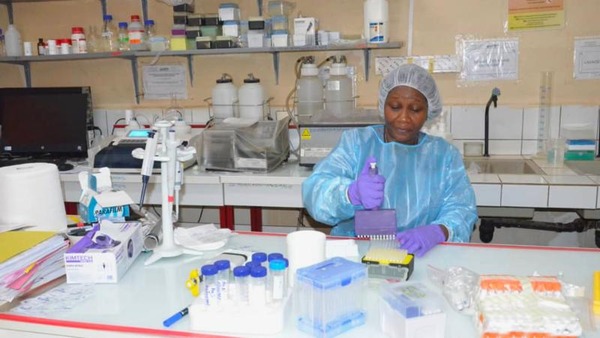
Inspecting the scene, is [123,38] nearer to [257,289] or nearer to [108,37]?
[108,37]

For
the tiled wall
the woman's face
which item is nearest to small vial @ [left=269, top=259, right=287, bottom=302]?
the woman's face

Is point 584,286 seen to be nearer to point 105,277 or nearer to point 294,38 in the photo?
point 105,277

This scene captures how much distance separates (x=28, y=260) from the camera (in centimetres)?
133

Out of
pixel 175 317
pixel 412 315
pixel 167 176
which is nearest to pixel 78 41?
pixel 167 176

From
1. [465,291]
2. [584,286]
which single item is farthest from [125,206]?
[584,286]

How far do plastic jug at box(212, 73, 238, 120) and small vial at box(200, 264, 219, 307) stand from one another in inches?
80.5

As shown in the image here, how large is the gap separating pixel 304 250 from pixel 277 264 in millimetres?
137

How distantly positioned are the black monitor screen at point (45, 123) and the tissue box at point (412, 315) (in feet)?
8.13

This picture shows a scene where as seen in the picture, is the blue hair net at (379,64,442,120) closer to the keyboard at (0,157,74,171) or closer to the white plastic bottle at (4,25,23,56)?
the keyboard at (0,157,74,171)

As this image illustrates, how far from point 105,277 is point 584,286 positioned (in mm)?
1198

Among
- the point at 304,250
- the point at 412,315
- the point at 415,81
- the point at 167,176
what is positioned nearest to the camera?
the point at 412,315

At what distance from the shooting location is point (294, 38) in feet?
9.76

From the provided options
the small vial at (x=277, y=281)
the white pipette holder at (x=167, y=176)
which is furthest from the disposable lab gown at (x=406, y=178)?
the small vial at (x=277, y=281)

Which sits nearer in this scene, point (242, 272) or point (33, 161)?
point (242, 272)
